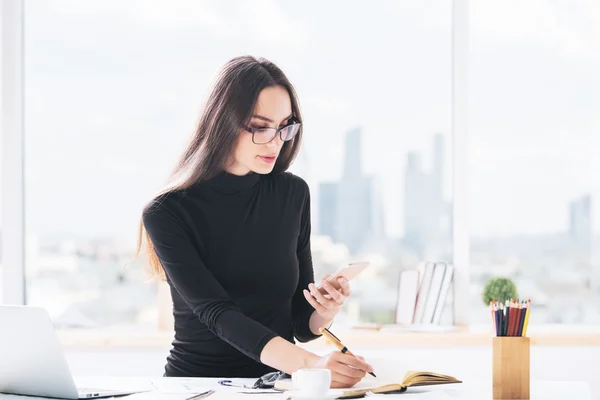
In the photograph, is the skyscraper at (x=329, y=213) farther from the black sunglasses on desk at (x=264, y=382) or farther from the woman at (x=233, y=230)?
the black sunglasses on desk at (x=264, y=382)

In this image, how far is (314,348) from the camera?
3.38m

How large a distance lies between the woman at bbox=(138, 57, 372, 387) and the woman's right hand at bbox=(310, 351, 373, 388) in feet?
1.04

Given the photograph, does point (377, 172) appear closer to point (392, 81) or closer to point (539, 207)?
point (392, 81)

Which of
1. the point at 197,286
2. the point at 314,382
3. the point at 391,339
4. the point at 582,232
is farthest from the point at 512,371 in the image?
the point at 582,232

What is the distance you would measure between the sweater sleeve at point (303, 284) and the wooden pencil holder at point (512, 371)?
0.80 m

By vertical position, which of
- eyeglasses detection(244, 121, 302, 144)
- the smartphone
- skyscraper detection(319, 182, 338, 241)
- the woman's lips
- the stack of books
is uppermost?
eyeglasses detection(244, 121, 302, 144)

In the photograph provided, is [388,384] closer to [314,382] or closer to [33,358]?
[314,382]

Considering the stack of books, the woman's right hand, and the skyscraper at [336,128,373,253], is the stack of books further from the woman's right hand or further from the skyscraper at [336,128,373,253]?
the woman's right hand

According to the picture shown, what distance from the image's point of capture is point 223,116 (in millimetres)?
2217

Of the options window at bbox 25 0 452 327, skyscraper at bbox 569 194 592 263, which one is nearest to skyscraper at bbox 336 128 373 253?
window at bbox 25 0 452 327

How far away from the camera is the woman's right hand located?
175 centimetres

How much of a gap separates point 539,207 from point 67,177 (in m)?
2.22

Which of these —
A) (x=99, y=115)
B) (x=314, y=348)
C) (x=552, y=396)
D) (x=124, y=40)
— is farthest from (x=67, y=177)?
(x=552, y=396)

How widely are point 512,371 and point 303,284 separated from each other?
90 cm
